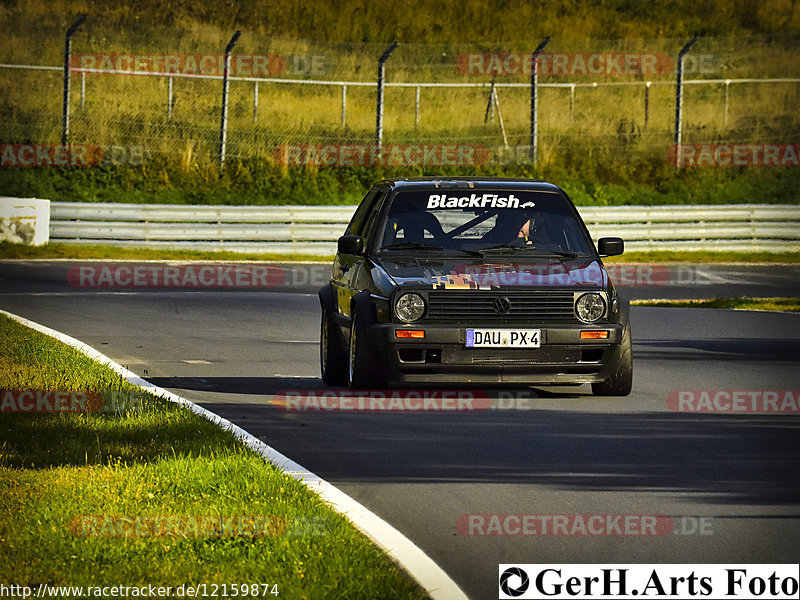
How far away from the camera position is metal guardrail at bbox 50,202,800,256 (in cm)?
3234

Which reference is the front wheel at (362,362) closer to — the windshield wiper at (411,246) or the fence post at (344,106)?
Answer: the windshield wiper at (411,246)

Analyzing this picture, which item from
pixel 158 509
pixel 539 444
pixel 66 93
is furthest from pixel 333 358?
pixel 66 93

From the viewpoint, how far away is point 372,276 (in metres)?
12.5

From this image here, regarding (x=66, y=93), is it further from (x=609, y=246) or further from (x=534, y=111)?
(x=609, y=246)

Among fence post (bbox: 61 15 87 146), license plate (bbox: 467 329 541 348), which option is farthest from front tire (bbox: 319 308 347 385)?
fence post (bbox: 61 15 87 146)

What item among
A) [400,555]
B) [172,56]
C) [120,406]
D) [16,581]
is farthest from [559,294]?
[172,56]

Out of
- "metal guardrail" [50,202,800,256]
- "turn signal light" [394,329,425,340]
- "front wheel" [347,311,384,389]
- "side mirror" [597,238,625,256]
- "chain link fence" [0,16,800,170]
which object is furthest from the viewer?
"chain link fence" [0,16,800,170]

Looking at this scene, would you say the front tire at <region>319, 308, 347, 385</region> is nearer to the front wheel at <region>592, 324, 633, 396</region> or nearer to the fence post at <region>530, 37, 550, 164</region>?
the front wheel at <region>592, 324, 633, 396</region>

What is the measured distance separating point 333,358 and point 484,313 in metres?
1.77

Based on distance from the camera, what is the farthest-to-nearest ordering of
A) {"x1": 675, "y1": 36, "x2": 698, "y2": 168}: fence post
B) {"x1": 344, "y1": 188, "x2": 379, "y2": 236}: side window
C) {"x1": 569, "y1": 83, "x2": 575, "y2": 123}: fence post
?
{"x1": 569, "y1": 83, "x2": 575, "y2": 123}: fence post
{"x1": 675, "y1": 36, "x2": 698, "y2": 168}: fence post
{"x1": 344, "y1": 188, "x2": 379, "y2": 236}: side window

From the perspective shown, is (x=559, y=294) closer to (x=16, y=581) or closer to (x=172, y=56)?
(x=16, y=581)

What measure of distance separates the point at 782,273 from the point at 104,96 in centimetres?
1740

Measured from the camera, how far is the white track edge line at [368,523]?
21.6ft

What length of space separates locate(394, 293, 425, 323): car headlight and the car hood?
0.11 meters
